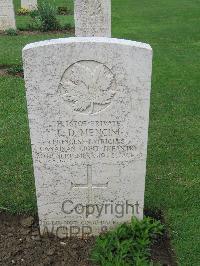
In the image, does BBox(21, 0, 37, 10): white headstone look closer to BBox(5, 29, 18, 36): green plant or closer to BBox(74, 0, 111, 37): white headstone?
BBox(5, 29, 18, 36): green plant

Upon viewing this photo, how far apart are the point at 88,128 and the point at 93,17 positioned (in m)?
7.28

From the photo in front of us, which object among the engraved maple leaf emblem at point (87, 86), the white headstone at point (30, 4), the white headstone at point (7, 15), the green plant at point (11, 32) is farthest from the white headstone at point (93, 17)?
the white headstone at point (30, 4)

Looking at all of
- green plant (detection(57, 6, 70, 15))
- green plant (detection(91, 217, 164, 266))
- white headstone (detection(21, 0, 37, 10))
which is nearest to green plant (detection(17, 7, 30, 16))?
white headstone (detection(21, 0, 37, 10))

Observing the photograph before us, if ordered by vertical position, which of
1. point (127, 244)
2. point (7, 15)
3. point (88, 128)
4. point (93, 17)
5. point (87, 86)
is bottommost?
point (127, 244)

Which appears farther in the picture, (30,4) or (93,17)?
(30,4)

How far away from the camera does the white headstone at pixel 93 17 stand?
10664 mm

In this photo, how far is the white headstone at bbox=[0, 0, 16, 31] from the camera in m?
14.3

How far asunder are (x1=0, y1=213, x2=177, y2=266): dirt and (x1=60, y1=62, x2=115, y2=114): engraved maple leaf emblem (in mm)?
1319

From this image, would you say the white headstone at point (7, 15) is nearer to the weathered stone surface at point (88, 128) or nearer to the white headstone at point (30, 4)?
the white headstone at point (30, 4)

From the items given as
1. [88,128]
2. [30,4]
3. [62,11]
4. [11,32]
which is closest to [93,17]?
[11,32]

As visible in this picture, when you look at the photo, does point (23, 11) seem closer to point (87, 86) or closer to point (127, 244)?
point (87, 86)

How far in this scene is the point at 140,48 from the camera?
144 inches

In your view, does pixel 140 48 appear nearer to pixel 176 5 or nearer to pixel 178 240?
pixel 178 240

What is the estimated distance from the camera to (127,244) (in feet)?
13.0
